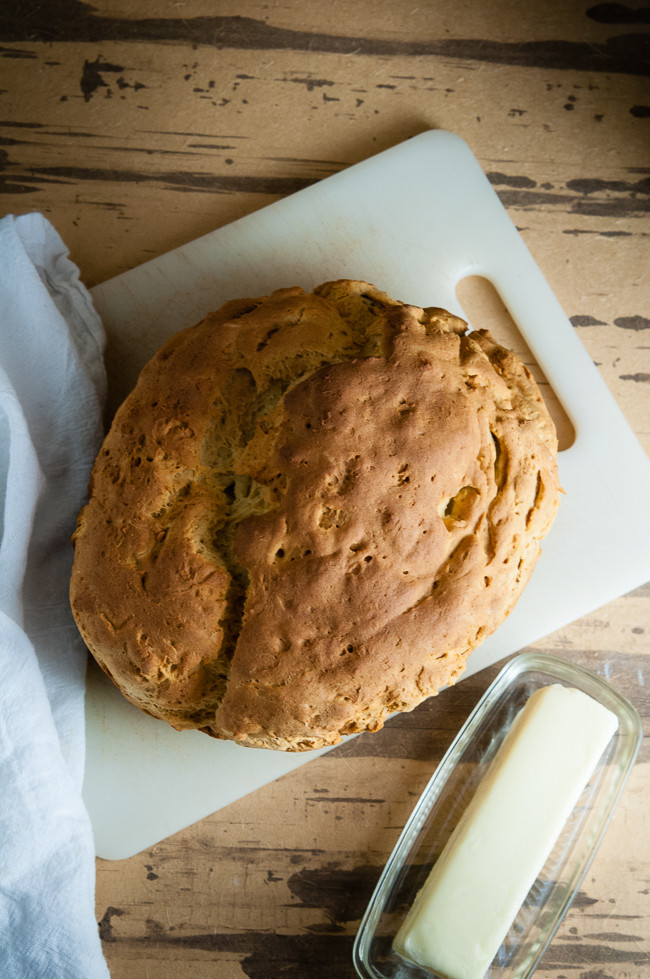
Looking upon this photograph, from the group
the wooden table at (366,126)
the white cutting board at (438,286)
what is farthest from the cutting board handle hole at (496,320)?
the wooden table at (366,126)

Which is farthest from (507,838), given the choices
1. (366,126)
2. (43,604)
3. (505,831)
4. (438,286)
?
(366,126)

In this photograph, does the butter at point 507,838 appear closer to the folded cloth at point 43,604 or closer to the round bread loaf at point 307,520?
the round bread loaf at point 307,520

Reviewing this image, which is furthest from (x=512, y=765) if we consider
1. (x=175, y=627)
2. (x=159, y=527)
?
(x=159, y=527)

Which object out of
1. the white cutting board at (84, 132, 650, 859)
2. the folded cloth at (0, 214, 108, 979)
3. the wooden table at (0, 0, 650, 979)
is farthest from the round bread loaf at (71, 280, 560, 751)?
the wooden table at (0, 0, 650, 979)

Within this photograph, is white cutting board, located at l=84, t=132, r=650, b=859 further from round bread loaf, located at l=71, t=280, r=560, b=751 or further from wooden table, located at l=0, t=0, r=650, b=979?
round bread loaf, located at l=71, t=280, r=560, b=751

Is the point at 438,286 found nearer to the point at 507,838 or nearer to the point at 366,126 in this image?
the point at 366,126
